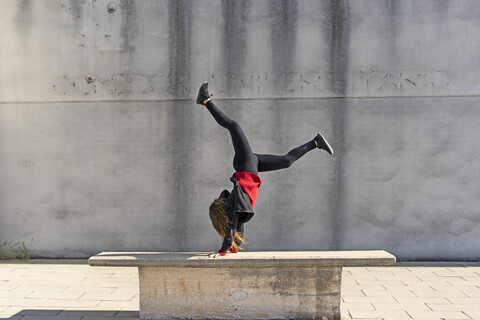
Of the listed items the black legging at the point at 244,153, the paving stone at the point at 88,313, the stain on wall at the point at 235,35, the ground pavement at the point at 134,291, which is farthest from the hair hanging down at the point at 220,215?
the stain on wall at the point at 235,35

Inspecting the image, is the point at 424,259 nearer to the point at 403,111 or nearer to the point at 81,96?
the point at 403,111

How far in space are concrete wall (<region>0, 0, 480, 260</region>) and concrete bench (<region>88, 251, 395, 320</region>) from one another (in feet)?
8.18

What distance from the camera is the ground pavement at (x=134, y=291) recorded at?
431cm

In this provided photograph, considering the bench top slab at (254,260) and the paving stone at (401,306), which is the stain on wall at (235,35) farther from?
the paving stone at (401,306)

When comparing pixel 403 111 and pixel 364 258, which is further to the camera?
pixel 403 111

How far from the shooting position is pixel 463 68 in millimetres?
6551

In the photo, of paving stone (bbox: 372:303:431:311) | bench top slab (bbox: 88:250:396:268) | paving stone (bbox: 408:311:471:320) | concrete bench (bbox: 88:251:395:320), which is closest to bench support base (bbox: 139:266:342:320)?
concrete bench (bbox: 88:251:395:320)

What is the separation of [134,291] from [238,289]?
1.81m

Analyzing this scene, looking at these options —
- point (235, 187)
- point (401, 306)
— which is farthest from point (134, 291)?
point (401, 306)

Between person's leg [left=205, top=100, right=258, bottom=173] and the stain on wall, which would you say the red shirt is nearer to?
person's leg [left=205, top=100, right=258, bottom=173]

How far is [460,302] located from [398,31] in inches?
174

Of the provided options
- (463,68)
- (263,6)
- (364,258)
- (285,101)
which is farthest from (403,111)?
(364,258)

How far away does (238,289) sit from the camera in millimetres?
4086

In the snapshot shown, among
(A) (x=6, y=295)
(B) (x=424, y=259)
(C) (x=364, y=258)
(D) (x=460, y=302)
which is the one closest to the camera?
(C) (x=364, y=258)
